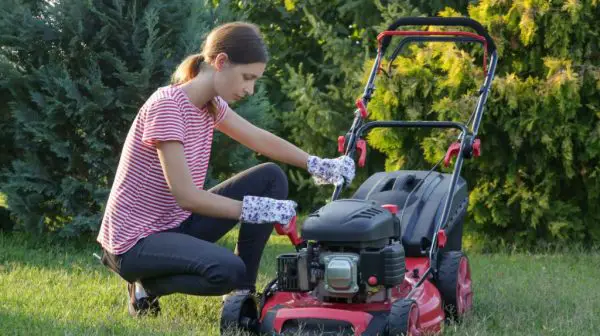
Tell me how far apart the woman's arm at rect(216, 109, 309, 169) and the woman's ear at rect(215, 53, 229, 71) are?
41 centimetres

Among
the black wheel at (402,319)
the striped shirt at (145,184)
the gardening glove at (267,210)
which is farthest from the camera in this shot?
the striped shirt at (145,184)

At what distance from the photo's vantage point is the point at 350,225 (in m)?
3.28

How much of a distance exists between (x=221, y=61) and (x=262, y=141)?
545 mm

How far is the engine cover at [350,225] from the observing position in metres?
3.27

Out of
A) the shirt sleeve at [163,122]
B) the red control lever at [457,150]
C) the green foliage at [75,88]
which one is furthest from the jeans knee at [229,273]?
the green foliage at [75,88]

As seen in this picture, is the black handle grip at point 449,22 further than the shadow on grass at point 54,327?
Yes

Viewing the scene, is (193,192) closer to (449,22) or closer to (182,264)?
(182,264)

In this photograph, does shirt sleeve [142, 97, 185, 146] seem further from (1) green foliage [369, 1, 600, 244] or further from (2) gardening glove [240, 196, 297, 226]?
(1) green foliage [369, 1, 600, 244]

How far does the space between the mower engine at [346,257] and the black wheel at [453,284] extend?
467 mm

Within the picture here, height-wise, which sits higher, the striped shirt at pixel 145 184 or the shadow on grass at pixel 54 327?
the striped shirt at pixel 145 184

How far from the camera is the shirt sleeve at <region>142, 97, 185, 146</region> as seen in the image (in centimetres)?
351

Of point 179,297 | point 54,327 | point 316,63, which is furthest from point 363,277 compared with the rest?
point 316,63

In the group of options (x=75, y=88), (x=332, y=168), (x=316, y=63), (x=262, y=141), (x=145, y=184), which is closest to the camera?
(x=145, y=184)

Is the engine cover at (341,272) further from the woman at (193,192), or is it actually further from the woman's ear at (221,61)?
the woman's ear at (221,61)
